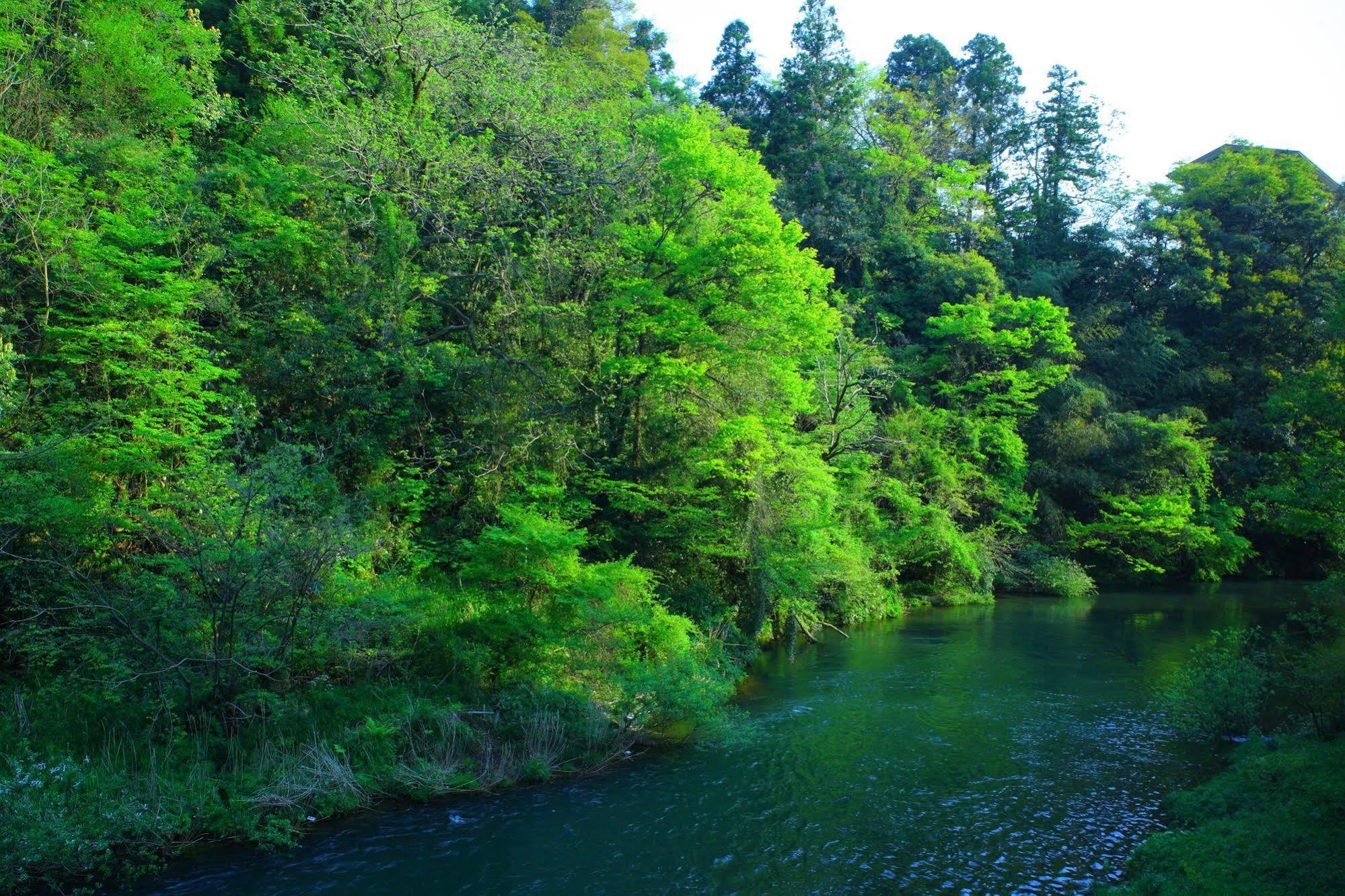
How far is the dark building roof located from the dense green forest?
829 cm

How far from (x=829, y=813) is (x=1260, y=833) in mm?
4744

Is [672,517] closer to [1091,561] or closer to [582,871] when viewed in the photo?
[582,871]

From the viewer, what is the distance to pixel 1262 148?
39.1 m

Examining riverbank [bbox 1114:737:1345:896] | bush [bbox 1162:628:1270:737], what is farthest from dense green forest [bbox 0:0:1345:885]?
riverbank [bbox 1114:737:1345:896]

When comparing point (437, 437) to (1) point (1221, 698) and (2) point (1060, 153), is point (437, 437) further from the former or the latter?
(2) point (1060, 153)

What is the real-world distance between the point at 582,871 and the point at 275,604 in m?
5.88

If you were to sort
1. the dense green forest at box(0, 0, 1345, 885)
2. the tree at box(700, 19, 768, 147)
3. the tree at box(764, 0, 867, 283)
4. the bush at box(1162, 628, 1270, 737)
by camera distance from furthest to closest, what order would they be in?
the tree at box(700, 19, 768, 147) → the tree at box(764, 0, 867, 283) → the bush at box(1162, 628, 1270, 737) → the dense green forest at box(0, 0, 1345, 885)

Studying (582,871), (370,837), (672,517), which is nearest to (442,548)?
(672,517)

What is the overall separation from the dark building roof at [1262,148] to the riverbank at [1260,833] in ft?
129

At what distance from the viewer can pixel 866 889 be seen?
8.76m

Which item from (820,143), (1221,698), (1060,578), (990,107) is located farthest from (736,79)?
(1221,698)

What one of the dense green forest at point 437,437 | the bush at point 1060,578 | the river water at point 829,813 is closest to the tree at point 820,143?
the dense green forest at point 437,437

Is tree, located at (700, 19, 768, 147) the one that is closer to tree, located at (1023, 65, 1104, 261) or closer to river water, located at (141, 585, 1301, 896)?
tree, located at (1023, 65, 1104, 261)

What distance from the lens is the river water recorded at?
908 centimetres
